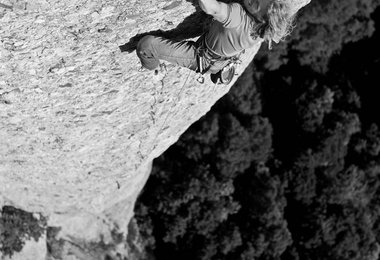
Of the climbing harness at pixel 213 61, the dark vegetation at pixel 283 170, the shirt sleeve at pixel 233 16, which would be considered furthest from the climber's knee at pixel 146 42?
the dark vegetation at pixel 283 170

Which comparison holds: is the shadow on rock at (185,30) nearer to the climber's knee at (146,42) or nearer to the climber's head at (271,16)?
the climber's knee at (146,42)

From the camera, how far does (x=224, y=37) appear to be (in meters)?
5.83

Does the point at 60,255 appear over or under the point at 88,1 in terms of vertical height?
under

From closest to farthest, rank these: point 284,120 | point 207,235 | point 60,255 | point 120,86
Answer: point 120,86 < point 60,255 < point 207,235 < point 284,120

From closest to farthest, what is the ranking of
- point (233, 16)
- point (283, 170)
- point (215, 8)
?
point (215, 8), point (233, 16), point (283, 170)

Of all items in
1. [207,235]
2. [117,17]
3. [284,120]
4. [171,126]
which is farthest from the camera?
[284,120]

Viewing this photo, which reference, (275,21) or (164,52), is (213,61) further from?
(275,21)

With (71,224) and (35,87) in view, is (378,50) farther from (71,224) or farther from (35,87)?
(35,87)

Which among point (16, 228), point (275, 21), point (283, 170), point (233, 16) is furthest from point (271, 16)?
point (283, 170)

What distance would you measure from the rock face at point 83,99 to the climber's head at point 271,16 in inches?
23.9

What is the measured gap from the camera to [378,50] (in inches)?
477

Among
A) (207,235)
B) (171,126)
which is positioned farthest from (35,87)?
(207,235)

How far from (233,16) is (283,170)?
6341 millimetres

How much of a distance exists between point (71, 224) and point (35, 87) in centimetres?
465
